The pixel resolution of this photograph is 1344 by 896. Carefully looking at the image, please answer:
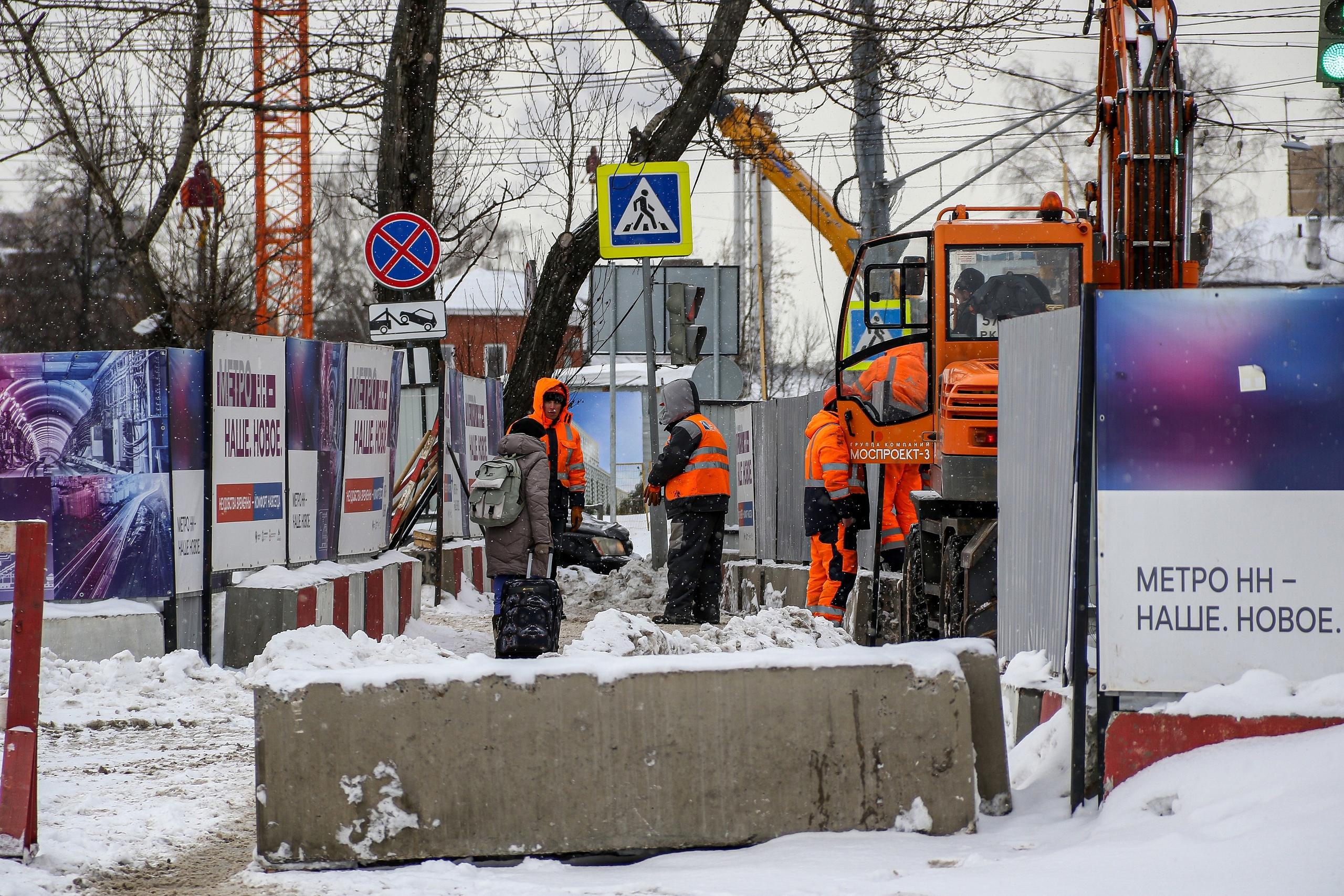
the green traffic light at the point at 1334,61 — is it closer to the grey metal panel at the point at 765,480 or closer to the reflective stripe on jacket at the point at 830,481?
the reflective stripe on jacket at the point at 830,481

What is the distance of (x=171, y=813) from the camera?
534cm

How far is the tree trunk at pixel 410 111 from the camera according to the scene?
12.8m

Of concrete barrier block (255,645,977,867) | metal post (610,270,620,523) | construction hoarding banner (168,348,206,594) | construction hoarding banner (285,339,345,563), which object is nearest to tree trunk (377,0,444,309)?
construction hoarding banner (285,339,345,563)

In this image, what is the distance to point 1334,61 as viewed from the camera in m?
9.47

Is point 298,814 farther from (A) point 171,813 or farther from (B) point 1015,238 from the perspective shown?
(B) point 1015,238

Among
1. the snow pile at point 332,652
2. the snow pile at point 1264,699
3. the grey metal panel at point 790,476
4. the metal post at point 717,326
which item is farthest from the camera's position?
the metal post at point 717,326

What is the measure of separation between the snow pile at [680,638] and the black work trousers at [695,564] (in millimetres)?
3264

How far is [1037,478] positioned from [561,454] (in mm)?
7452

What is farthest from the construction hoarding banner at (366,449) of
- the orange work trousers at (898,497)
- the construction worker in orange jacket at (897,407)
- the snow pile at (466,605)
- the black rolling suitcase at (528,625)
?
the black rolling suitcase at (528,625)

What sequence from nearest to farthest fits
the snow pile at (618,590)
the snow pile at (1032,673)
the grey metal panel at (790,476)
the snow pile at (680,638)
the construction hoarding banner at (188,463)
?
the snow pile at (1032,673), the snow pile at (680,638), the construction hoarding banner at (188,463), the grey metal panel at (790,476), the snow pile at (618,590)

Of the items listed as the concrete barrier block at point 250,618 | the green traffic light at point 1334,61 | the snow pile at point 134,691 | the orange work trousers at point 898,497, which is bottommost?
the snow pile at point 134,691

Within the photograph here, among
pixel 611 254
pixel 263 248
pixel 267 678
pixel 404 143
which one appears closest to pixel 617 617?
pixel 267 678

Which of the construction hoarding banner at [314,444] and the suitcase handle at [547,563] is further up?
the construction hoarding banner at [314,444]

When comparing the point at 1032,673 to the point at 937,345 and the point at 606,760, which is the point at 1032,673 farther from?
the point at 937,345
